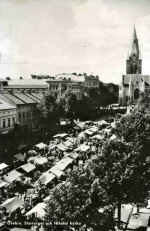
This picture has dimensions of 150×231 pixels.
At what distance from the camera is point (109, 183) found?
22047 mm

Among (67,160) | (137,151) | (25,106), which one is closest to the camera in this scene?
(137,151)

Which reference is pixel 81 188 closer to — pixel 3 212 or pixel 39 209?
pixel 39 209

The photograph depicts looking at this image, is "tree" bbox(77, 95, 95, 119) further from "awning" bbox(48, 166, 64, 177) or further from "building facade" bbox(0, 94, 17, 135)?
"awning" bbox(48, 166, 64, 177)

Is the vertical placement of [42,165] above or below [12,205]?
above

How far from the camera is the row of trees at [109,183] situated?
17.3 meters

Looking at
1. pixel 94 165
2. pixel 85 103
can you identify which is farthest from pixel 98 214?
pixel 85 103

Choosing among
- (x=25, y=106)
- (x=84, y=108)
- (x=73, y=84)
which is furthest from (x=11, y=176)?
(x=73, y=84)

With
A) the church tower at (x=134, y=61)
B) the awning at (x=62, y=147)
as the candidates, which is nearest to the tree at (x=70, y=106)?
the awning at (x=62, y=147)

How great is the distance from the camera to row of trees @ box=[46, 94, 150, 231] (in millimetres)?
17297

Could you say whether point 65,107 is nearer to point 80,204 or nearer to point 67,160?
point 67,160

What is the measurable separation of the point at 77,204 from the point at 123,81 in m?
103

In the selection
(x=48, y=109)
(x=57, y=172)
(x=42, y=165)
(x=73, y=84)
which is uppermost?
(x=73, y=84)

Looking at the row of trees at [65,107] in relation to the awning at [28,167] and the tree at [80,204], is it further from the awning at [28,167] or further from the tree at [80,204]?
the tree at [80,204]

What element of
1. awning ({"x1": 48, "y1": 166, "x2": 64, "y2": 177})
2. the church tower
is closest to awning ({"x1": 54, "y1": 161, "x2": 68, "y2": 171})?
awning ({"x1": 48, "y1": 166, "x2": 64, "y2": 177})
